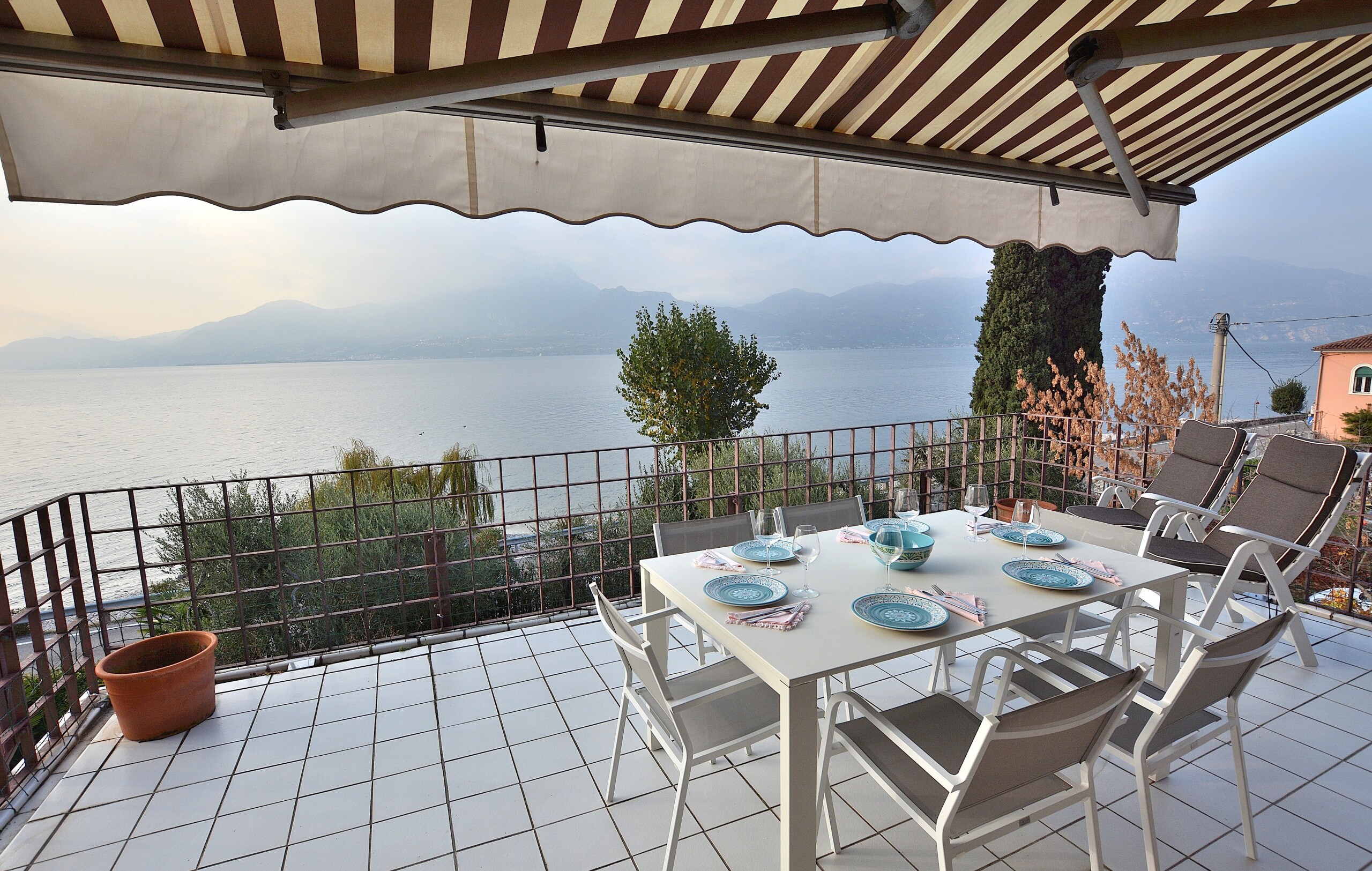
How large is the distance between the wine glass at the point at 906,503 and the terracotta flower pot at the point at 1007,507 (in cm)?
170

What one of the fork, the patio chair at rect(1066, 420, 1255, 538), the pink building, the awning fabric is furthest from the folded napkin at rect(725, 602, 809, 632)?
the pink building

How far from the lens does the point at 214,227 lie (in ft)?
88.6

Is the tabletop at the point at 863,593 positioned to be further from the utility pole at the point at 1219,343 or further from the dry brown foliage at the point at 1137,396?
the utility pole at the point at 1219,343

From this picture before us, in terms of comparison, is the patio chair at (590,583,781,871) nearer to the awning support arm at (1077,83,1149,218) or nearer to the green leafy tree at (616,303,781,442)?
the awning support arm at (1077,83,1149,218)

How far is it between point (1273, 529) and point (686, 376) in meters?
7.43

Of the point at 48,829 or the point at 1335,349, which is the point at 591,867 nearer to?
the point at 48,829

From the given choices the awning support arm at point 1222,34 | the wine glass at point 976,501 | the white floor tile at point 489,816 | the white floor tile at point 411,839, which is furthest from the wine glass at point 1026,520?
the white floor tile at point 411,839

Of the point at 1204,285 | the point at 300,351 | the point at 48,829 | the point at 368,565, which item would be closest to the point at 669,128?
the point at 48,829

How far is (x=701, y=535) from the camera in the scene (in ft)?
9.16

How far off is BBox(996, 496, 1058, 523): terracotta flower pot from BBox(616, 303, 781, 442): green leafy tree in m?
5.35

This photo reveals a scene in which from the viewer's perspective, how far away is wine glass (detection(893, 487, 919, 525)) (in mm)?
2486

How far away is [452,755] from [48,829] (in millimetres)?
1261

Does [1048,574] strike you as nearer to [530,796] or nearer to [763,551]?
[763,551]

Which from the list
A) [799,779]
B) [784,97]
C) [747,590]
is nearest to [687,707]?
[799,779]
